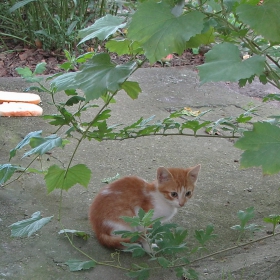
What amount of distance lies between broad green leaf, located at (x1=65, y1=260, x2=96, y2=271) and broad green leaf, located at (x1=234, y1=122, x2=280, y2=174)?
943 mm

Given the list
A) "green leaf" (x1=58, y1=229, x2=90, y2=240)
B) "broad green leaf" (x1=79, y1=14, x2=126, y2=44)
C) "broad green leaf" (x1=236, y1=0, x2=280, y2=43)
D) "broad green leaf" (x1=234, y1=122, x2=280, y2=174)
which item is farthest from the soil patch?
"broad green leaf" (x1=236, y1=0, x2=280, y2=43)

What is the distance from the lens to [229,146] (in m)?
3.86

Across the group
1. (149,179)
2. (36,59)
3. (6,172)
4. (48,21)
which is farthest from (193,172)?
(48,21)

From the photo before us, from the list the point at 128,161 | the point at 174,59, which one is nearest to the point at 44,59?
the point at 174,59

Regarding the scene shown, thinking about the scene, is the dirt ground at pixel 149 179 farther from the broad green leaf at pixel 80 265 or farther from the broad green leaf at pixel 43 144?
the broad green leaf at pixel 43 144

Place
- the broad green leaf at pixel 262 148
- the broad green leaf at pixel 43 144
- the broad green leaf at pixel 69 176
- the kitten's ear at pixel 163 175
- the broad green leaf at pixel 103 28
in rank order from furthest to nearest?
the kitten's ear at pixel 163 175
the broad green leaf at pixel 69 176
the broad green leaf at pixel 43 144
the broad green leaf at pixel 103 28
the broad green leaf at pixel 262 148

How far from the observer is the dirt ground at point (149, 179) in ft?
7.68

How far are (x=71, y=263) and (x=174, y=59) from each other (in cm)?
393

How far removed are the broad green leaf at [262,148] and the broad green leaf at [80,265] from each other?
943 millimetres

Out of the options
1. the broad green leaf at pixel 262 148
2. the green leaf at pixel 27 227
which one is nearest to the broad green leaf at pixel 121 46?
the broad green leaf at pixel 262 148

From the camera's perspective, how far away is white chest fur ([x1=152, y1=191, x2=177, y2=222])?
109 inches

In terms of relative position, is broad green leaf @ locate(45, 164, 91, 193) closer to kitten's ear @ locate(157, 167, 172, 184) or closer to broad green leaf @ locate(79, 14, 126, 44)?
kitten's ear @ locate(157, 167, 172, 184)

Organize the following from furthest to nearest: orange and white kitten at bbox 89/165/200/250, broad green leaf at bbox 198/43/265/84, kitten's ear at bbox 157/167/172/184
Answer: kitten's ear at bbox 157/167/172/184 → orange and white kitten at bbox 89/165/200/250 → broad green leaf at bbox 198/43/265/84

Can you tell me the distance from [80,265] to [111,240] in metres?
0.28
